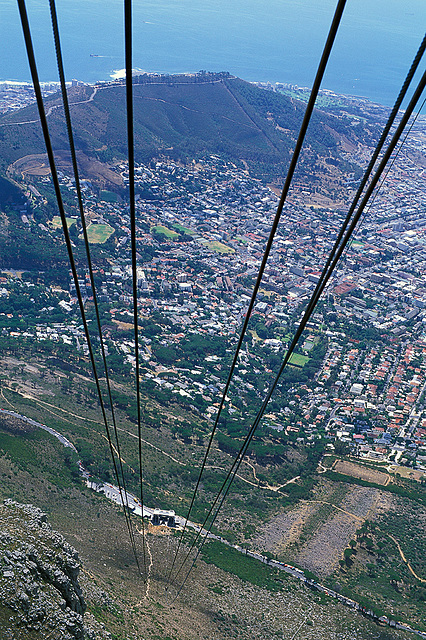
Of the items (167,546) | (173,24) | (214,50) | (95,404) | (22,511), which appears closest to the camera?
(22,511)

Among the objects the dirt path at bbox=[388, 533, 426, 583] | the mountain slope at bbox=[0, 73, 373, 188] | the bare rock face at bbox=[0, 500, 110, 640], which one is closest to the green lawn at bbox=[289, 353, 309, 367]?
the dirt path at bbox=[388, 533, 426, 583]

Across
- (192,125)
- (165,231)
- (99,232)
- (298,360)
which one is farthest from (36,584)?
(192,125)

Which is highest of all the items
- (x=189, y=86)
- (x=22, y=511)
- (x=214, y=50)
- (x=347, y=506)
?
(x=214, y=50)

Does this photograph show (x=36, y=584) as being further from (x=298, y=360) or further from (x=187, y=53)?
(x=187, y=53)

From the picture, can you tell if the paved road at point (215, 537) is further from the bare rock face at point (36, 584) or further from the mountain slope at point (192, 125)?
the mountain slope at point (192, 125)

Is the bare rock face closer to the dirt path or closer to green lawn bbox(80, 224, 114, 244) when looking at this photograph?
the dirt path

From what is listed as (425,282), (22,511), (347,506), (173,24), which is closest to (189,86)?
(425,282)

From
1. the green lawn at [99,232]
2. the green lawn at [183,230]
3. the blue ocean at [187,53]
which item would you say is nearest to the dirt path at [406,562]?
the green lawn at [99,232]

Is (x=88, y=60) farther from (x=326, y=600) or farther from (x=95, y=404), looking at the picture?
(x=326, y=600)
